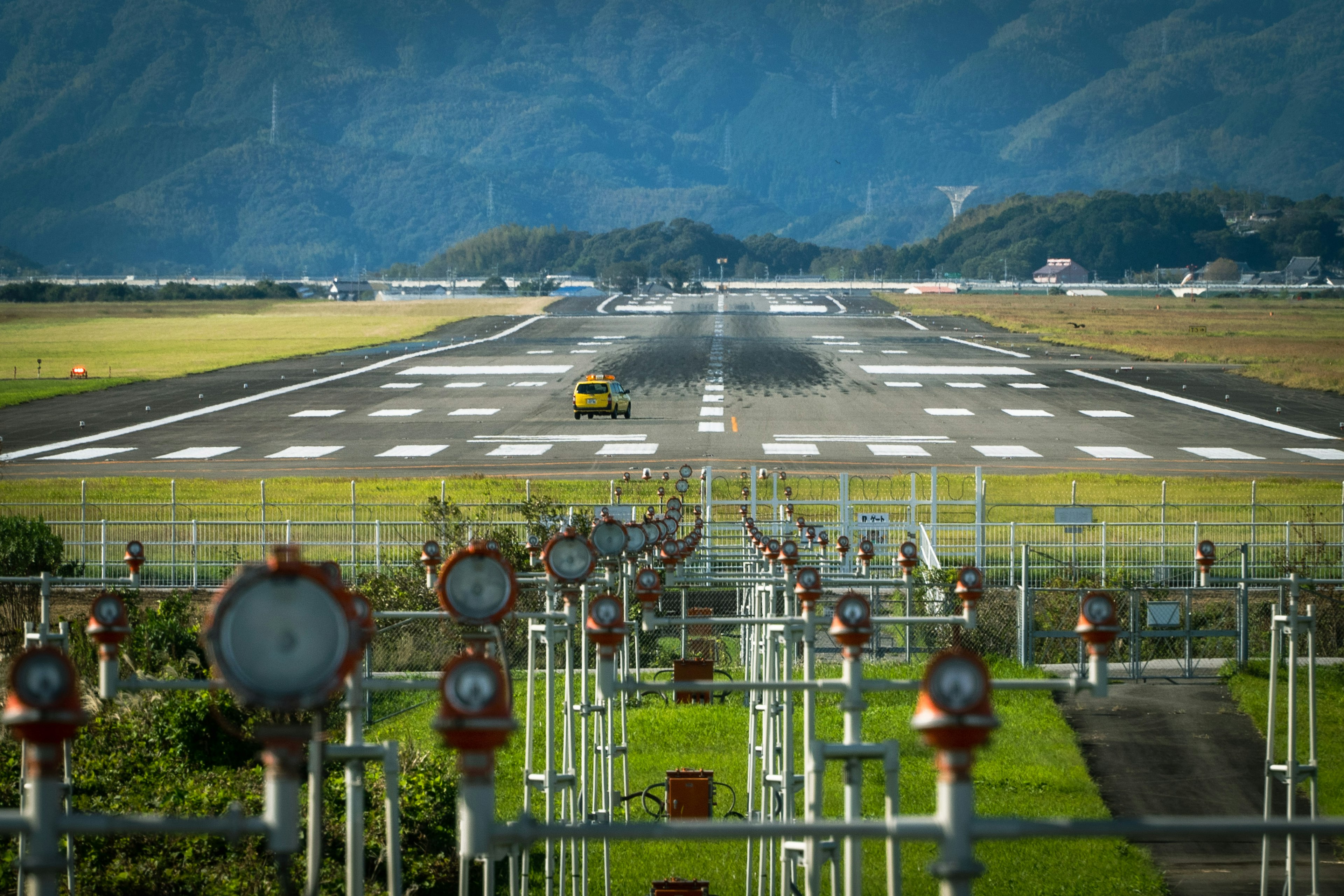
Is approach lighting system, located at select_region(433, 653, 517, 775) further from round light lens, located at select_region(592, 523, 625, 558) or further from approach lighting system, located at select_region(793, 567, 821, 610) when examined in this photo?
round light lens, located at select_region(592, 523, 625, 558)

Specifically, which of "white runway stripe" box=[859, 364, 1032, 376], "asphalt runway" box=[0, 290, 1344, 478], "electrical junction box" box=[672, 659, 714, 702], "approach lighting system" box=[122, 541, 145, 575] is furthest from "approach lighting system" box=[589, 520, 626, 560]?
"white runway stripe" box=[859, 364, 1032, 376]

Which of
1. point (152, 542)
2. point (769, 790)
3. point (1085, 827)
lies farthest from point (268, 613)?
point (152, 542)

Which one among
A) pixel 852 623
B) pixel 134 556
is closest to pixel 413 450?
pixel 134 556

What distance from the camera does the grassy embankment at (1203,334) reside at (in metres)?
95.3

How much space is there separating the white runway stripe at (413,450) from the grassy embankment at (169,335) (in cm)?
2954

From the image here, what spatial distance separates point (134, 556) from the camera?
54.7ft

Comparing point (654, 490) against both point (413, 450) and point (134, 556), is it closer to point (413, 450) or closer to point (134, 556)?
point (413, 450)

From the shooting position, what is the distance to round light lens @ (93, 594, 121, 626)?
31.5 ft

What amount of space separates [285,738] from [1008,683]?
4.39 meters

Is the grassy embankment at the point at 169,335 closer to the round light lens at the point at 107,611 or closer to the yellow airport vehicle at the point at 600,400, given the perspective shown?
the yellow airport vehicle at the point at 600,400

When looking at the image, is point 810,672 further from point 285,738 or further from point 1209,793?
point 1209,793

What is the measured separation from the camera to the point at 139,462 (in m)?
53.2

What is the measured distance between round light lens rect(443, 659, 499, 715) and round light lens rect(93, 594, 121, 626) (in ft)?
15.4

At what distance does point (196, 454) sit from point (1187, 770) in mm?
43674
